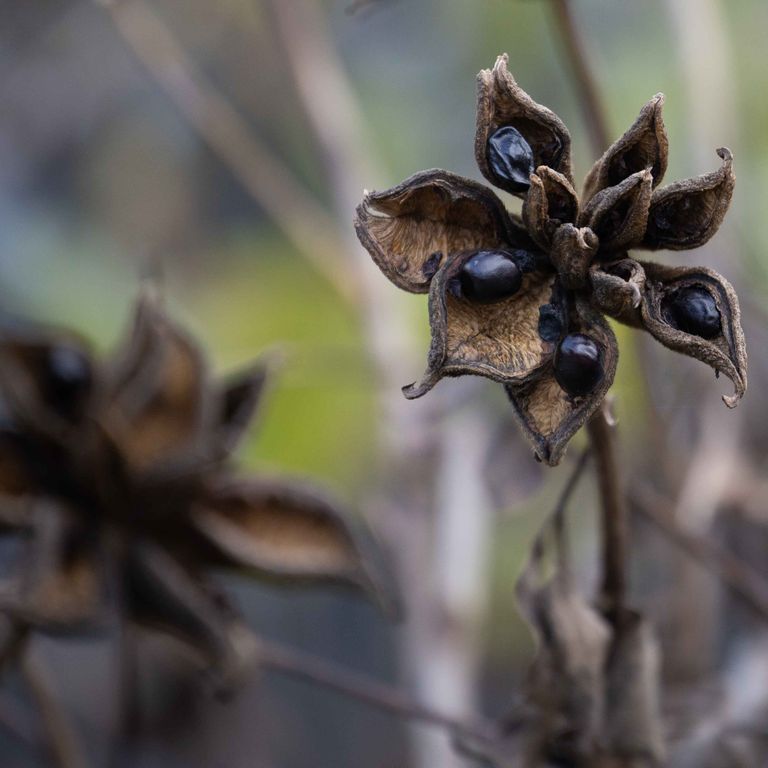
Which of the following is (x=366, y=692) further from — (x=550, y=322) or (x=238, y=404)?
(x=550, y=322)

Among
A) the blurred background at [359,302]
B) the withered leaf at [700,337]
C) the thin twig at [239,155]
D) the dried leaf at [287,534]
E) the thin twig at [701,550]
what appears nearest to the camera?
the withered leaf at [700,337]

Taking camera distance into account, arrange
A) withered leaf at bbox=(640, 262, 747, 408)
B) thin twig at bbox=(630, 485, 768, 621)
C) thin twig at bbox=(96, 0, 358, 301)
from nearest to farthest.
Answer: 1. withered leaf at bbox=(640, 262, 747, 408)
2. thin twig at bbox=(630, 485, 768, 621)
3. thin twig at bbox=(96, 0, 358, 301)

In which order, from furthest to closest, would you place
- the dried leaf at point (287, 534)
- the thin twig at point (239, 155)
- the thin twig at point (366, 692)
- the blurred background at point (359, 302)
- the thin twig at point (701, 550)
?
1. the thin twig at point (239, 155)
2. the blurred background at point (359, 302)
3. the dried leaf at point (287, 534)
4. the thin twig at point (701, 550)
5. the thin twig at point (366, 692)

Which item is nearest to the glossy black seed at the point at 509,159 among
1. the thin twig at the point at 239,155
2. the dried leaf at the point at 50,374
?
the dried leaf at the point at 50,374

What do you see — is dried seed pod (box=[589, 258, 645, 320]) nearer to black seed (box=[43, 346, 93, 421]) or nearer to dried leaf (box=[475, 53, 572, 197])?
dried leaf (box=[475, 53, 572, 197])

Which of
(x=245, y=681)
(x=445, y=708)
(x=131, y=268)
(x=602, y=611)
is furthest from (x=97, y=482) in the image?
(x=131, y=268)

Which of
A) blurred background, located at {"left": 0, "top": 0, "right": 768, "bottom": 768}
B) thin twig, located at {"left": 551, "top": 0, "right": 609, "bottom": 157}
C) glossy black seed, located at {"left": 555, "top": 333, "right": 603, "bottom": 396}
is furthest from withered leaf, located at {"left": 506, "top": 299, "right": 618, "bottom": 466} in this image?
thin twig, located at {"left": 551, "top": 0, "right": 609, "bottom": 157}

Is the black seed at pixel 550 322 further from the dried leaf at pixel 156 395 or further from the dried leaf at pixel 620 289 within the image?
the dried leaf at pixel 156 395
